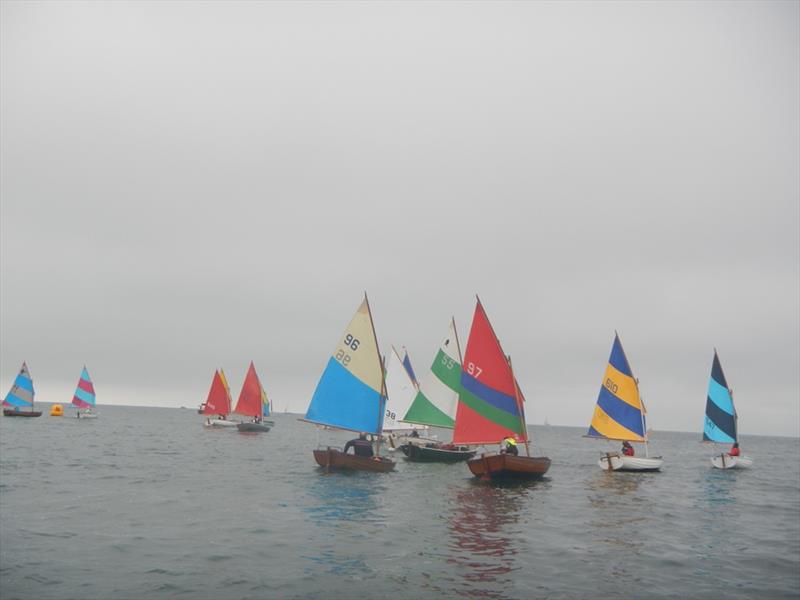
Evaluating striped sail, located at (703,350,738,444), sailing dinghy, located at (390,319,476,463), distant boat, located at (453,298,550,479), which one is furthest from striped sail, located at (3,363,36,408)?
striped sail, located at (703,350,738,444)

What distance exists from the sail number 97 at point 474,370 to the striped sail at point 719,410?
29740mm

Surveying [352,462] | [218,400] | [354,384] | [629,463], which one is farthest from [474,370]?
[218,400]

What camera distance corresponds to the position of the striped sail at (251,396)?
8906cm

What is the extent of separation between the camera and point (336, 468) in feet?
131

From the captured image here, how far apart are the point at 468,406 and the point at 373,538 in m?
18.5

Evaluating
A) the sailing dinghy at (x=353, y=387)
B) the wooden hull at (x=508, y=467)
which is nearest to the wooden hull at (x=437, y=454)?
the sailing dinghy at (x=353, y=387)

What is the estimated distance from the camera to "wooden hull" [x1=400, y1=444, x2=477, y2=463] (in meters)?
49.4

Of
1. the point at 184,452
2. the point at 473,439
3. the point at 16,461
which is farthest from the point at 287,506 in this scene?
the point at 184,452

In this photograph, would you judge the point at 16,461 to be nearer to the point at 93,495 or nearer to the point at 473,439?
the point at 93,495

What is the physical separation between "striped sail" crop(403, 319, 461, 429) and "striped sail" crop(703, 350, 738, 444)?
81.9ft

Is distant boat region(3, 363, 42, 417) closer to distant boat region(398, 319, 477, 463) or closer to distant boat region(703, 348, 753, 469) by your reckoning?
distant boat region(398, 319, 477, 463)

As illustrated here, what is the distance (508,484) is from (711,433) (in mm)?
30391

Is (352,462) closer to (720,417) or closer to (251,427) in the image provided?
(720,417)

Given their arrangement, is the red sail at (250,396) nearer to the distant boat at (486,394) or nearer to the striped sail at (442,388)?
the striped sail at (442,388)
